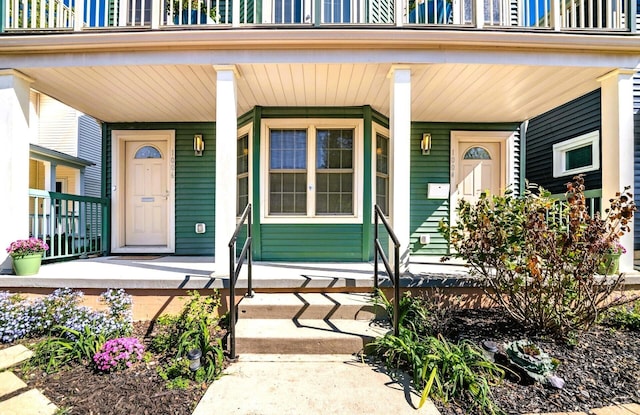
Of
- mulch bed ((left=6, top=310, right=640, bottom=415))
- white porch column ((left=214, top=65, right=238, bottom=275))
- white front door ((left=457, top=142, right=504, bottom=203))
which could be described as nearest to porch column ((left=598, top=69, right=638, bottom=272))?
mulch bed ((left=6, top=310, right=640, bottom=415))

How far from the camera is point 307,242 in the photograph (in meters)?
4.48

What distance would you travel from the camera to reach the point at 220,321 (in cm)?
302

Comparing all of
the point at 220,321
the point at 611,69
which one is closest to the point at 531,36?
the point at 611,69

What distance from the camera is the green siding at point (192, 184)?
508cm

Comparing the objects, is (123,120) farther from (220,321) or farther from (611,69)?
(611,69)

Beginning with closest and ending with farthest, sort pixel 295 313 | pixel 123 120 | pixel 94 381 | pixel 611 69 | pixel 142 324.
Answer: pixel 94 381 < pixel 295 313 < pixel 142 324 < pixel 611 69 < pixel 123 120

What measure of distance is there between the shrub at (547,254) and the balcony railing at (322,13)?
1.97m

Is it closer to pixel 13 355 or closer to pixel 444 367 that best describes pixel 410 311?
pixel 444 367

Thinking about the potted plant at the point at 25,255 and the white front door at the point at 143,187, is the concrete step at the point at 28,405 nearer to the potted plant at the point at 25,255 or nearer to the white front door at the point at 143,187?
the potted plant at the point at 25,255

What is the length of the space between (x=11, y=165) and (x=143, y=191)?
188cm

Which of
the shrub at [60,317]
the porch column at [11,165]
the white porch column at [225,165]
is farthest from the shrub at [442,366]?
the porch column at [11,165]

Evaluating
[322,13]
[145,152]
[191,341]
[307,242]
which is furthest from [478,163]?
[145,152]

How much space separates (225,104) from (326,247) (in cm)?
231

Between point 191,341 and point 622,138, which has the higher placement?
point 622,138
